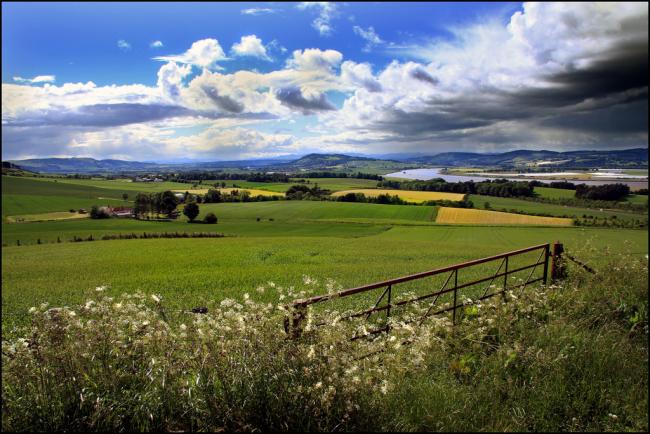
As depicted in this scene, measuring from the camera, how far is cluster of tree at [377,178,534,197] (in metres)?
68.4

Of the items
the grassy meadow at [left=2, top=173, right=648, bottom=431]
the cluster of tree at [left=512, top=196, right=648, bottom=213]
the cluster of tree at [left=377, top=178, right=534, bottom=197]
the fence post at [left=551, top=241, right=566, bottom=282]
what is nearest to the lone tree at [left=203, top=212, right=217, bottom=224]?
the cluster of tree at [left=512, top=196, right=648, bottom=213]

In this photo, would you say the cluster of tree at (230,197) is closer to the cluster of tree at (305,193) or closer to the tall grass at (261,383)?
the cluster of tree at (305,193)

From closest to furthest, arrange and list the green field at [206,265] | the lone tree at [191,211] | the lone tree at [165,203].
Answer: the green field at [206,265] < the lone tree at [191,211] < the lone tree at [165,203]

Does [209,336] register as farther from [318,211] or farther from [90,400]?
[318,211]

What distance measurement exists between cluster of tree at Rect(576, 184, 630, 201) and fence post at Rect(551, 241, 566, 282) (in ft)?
88.7

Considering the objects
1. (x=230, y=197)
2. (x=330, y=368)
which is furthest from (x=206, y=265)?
(x=230, y=197)

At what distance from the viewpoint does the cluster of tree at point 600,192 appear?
107 ft

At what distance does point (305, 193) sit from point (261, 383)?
282ft

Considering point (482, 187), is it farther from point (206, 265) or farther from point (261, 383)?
point (261, 383)

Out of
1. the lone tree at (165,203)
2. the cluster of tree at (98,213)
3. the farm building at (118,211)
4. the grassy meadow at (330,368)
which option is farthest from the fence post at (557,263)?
the farm building at (118,211)

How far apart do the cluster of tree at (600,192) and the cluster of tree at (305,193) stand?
48.5 m

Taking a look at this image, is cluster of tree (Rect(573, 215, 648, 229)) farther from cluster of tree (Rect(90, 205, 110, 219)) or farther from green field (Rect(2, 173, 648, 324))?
cluster of tree (Rect(90, 205, 110, 219))

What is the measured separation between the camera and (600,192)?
42406 millimetres

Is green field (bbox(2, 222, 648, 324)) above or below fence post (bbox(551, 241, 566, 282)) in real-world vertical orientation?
below
